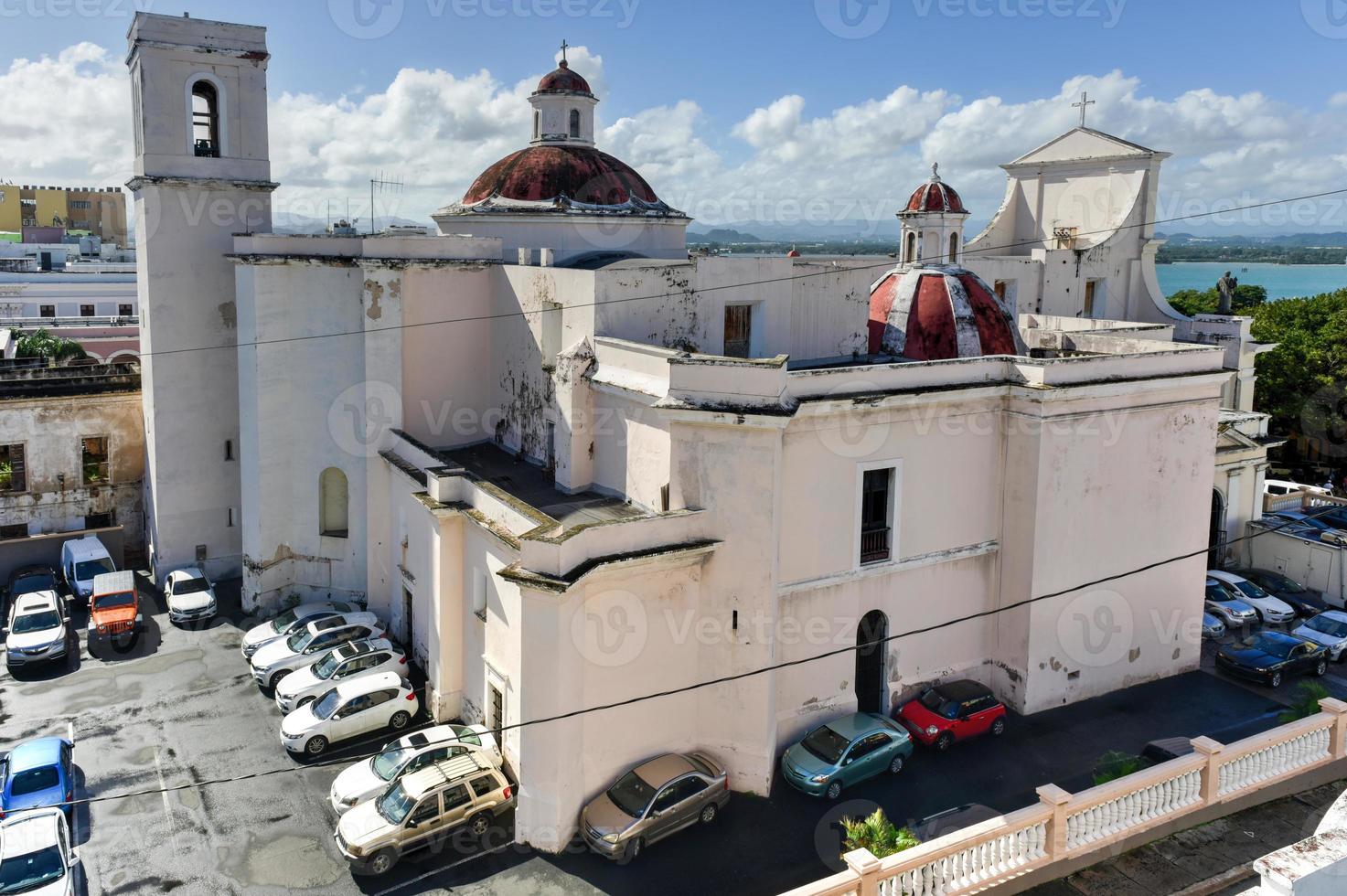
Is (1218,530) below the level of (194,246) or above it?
below

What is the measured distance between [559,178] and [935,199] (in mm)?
9241

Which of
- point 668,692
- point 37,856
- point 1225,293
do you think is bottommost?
point 37,856

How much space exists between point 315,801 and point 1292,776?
1494cm

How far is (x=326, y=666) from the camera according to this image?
19.8 meters

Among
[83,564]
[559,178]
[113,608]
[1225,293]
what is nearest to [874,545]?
[559,178]

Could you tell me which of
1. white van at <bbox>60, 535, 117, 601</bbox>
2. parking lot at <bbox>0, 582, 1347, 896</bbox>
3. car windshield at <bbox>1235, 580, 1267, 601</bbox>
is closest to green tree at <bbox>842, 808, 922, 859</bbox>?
parking lot at <bbox>0, 582, 1347, 896</bbox>

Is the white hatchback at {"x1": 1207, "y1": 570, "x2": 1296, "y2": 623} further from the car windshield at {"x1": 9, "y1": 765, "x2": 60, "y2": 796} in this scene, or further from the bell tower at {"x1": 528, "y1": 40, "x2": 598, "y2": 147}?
the car windshield at {"x1": 9, "y1": 765, "x2": 60, "y2": 796}

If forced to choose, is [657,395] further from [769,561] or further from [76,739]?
[76,739]

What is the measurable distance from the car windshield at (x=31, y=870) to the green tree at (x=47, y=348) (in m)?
27.6

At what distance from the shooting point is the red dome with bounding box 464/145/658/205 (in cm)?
2517

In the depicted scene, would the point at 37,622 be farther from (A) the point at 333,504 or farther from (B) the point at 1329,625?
(B) the point at 1329,625

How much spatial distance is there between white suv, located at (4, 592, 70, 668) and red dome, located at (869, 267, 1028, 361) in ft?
62.6

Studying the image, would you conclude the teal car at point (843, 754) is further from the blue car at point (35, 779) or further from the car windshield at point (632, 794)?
the blue car at point (35, 779)

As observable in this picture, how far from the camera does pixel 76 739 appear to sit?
1844 centimetres
